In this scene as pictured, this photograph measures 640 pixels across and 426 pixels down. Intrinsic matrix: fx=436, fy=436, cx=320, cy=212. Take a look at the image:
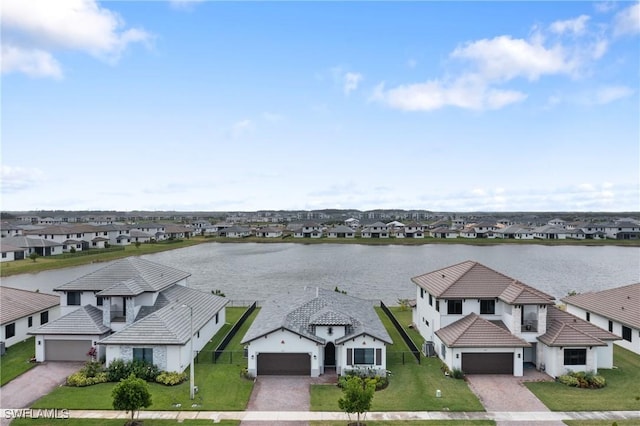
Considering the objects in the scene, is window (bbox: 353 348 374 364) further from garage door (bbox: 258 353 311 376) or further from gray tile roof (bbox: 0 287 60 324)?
gray tile roof (bbox: 0 287 60 324)

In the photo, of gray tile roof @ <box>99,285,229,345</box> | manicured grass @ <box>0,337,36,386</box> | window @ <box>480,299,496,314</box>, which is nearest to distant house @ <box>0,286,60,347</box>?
manicured grass @ <box>0,337,36,386</box>

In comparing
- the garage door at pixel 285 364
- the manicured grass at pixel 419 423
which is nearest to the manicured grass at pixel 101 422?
the manicured grass at pixel 419 423

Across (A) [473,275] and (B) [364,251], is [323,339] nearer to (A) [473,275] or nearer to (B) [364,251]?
(A) [473,275]

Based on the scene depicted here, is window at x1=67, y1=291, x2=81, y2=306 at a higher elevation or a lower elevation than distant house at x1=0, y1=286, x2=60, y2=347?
higher

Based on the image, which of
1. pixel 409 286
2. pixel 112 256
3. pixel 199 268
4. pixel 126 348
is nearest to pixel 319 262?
pixel 199 268

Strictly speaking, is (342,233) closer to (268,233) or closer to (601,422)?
(268,233)
